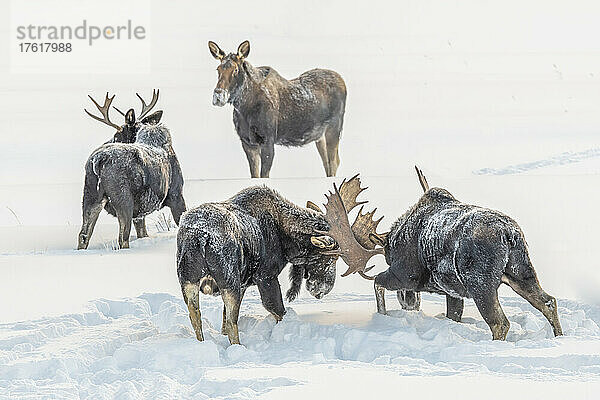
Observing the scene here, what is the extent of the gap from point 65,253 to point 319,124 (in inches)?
145

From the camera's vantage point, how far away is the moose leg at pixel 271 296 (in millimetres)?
7707

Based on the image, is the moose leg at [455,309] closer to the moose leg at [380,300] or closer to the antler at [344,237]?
the moose leg at [380,300]

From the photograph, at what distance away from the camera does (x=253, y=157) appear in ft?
38.4

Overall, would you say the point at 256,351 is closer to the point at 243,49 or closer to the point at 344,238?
the point at 344,238

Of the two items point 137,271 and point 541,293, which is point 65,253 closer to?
point 137,271

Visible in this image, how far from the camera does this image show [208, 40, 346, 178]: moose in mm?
10930

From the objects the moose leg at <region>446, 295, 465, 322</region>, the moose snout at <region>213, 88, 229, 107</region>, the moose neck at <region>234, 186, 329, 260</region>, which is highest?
the moose snout at <region>213, 88, 229, 107</region>

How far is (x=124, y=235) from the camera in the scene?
10.1m

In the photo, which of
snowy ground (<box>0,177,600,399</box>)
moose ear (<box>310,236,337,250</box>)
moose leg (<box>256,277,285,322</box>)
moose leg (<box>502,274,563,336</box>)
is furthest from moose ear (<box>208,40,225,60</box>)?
moose leg (<box>502,274,563,336</box>)

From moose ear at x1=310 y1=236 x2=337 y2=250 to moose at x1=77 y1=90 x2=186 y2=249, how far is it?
9.35ft

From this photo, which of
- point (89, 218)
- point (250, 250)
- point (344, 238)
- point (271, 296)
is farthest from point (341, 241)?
point (89, 218)

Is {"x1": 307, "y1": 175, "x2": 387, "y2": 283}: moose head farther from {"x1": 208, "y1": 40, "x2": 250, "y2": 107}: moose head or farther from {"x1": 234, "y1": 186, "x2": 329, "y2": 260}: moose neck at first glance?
{"x1": 208, "y1": 40, "x2": 250, "y2": 107}: moose head

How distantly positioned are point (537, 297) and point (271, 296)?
6.25ft

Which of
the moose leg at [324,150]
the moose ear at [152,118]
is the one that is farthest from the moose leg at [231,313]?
the moose leg at [324,150]
